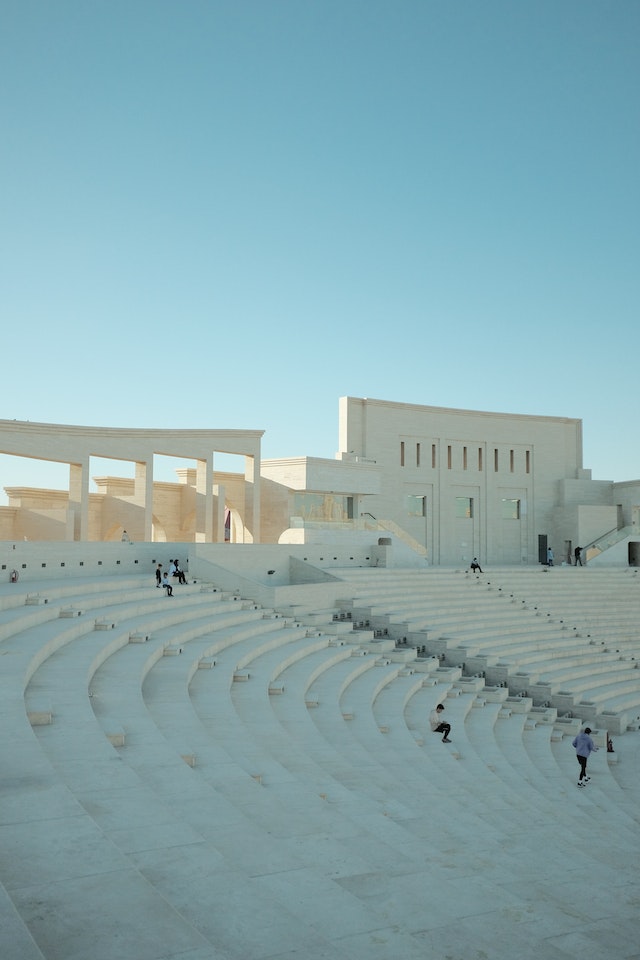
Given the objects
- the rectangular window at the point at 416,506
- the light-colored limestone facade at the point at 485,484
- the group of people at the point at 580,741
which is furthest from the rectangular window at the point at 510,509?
the group of people at the point at 580,741

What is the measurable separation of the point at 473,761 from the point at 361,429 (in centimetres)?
3014

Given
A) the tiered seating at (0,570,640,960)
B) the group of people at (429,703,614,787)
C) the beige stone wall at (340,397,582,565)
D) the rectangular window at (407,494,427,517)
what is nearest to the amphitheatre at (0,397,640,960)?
the tiered seating at (0,570,640,960)

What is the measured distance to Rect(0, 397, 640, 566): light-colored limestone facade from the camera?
31.8m

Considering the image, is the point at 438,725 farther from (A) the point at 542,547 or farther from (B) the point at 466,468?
(A) the point at 542,547

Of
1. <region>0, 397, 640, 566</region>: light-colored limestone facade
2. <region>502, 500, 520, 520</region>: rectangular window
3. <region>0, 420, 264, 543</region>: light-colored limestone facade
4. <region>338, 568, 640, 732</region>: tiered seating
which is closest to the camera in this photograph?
<region>338, 568, 640, 732</region>: tiered seating

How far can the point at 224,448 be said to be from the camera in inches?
1334

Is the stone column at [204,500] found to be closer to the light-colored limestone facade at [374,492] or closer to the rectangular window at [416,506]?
the light-colored limestone facade at [374,492]

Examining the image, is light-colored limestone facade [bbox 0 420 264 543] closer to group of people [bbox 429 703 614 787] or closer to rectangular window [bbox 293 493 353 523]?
rectangular window [bbox 293 493 353 523]

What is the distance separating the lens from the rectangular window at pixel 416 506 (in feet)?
147

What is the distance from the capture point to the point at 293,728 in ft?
40.6

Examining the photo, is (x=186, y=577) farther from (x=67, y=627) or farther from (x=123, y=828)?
(x=123, y=828)

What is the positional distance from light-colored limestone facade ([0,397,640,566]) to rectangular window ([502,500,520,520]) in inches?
3.6

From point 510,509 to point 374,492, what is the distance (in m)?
11.1

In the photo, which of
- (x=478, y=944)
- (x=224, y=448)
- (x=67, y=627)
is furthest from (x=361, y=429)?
(x=478, y=944)
